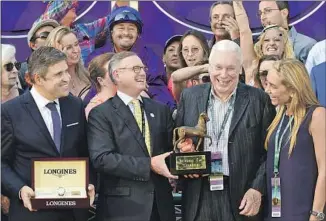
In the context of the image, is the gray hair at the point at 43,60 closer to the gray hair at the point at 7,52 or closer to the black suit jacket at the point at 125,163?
the black suit jacket at the point at 125,163

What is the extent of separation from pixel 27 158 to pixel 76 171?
331 millimetres

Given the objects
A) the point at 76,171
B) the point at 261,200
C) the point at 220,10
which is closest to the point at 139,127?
the point at 76,171

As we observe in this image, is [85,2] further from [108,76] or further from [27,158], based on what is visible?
[27,158]

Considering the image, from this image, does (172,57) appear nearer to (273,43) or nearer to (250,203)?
(273,43)

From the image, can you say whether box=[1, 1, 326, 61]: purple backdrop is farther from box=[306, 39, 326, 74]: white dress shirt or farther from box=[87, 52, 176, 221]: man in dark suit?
box=[87, 52, 176, 221]: man in dark suit

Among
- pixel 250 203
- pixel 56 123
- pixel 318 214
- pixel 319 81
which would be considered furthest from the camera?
pixel 319 81

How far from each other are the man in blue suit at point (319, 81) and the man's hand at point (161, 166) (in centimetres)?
167

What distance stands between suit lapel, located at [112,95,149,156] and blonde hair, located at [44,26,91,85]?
100cm

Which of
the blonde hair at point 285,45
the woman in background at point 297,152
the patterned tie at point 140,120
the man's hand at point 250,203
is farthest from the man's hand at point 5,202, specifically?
the blonde hair at point 285,45

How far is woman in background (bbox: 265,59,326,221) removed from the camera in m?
4.22

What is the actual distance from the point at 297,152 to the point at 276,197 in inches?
12.1

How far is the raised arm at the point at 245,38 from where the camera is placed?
5461 millimetres

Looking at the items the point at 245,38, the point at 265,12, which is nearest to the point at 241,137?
the point at 245,38

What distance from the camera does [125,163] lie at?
4301mm
